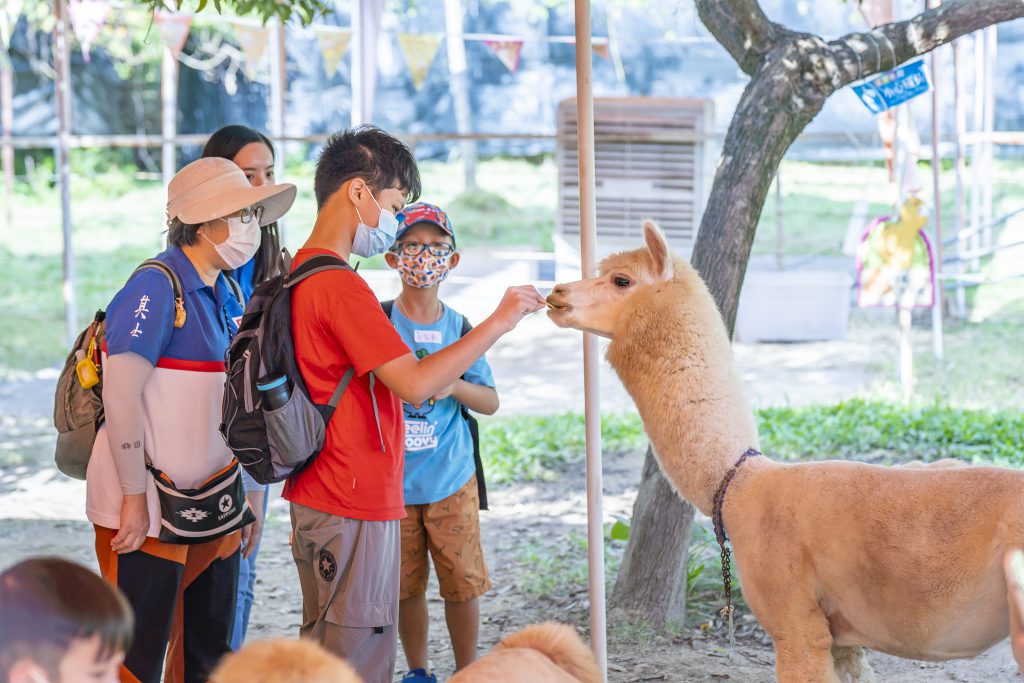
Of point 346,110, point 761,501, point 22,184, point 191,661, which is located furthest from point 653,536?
point 22,184

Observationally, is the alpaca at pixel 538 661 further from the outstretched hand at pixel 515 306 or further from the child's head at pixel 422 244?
the child's head at pixel 422 244

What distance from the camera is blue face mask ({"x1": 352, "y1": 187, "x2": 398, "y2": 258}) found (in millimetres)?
2828

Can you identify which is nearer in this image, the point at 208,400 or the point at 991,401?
the point at 208,400

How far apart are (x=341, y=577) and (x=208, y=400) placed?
72 centimetres

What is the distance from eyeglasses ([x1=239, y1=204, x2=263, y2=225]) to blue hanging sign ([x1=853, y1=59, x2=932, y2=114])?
16.4ft

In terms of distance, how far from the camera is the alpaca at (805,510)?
2.70 m

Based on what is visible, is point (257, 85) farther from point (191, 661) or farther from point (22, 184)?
point (191, 661)

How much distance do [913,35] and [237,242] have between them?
3049 millimetres

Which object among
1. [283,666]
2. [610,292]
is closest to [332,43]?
[610,292]

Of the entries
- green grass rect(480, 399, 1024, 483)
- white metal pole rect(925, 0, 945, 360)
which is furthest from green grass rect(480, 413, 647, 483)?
white metal pole rect(925, 0, 945, 360)

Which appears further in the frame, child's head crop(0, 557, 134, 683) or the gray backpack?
the gray backpack

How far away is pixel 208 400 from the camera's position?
3.11 m

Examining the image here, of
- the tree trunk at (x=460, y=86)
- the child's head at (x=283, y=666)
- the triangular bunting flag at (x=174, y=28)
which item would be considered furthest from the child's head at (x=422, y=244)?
the tree trunk at (x=460, y=86)

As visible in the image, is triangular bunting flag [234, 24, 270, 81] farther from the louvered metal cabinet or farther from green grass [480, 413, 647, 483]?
green grass [480, 413, 647, 483]
